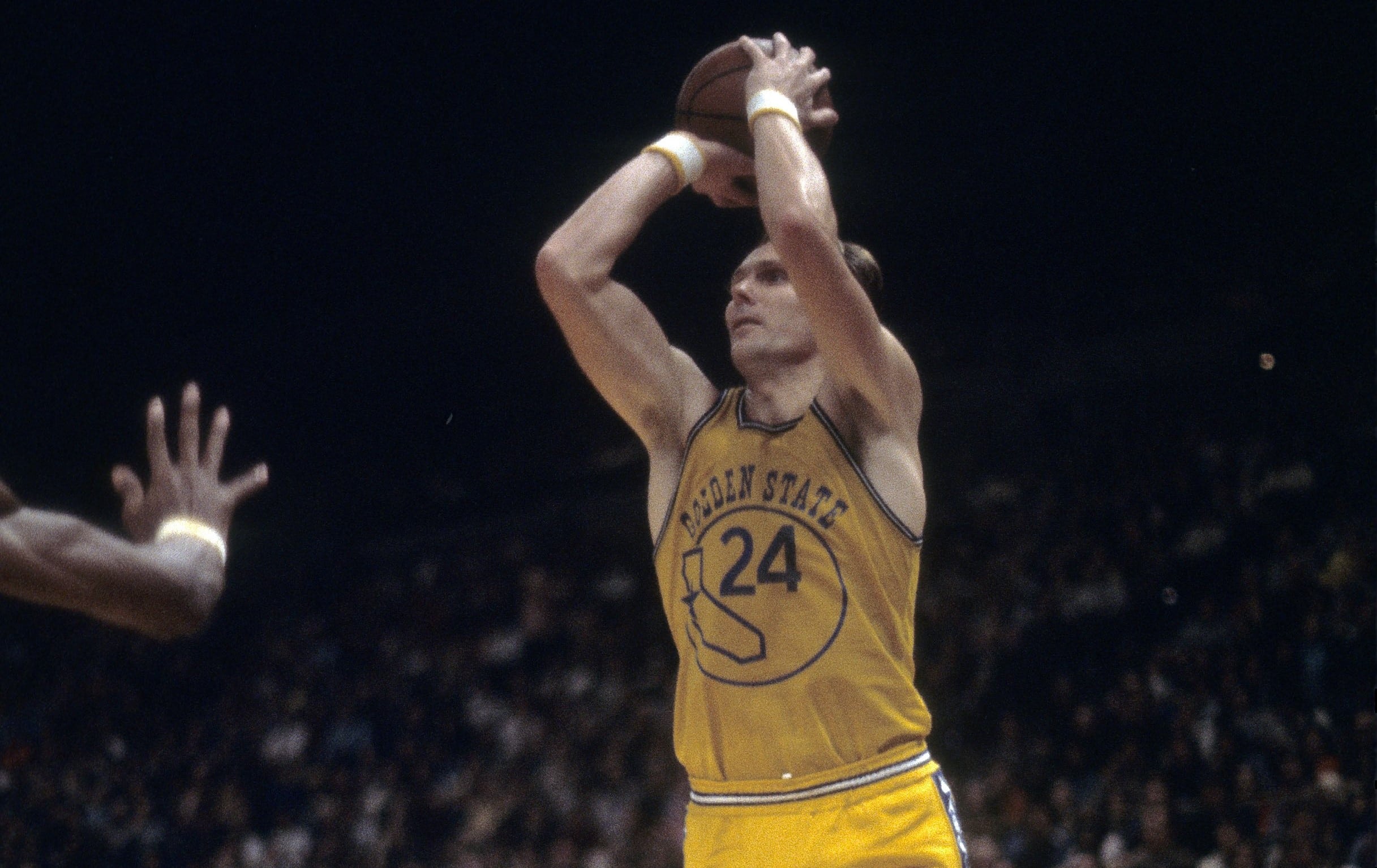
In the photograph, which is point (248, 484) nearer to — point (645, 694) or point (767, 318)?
point (767, 318)

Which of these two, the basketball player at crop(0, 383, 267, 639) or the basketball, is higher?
the basketball

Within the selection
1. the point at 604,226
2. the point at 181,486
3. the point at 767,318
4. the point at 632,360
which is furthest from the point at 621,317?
the point at 181,486

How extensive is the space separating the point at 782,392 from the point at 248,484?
1139 mm

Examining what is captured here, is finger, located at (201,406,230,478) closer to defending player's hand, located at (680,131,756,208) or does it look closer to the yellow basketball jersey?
the yellow basketball jersey

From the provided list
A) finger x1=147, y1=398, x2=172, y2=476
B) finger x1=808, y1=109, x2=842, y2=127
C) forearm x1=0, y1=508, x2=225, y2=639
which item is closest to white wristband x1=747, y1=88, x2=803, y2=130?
Result: finger x1=808, y1=109, x2=842, y2=127

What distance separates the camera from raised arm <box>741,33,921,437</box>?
2701mm

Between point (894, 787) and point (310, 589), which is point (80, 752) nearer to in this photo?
point (310, 589)

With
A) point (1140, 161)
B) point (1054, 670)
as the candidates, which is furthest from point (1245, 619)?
point (1140, 161)

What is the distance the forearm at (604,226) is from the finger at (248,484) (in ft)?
2.38

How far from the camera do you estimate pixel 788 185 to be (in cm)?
276

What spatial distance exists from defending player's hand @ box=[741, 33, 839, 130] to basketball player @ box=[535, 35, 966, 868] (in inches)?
0.9

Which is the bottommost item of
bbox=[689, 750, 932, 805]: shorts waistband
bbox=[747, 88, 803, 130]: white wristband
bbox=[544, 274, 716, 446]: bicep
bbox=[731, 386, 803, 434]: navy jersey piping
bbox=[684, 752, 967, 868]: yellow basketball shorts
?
bbox=[684, 752, 967, 868]: yellow basketball shorts

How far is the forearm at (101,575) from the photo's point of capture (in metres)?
1.97

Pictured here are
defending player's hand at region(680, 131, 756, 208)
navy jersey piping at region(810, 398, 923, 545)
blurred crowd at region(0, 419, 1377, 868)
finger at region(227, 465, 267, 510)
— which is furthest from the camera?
blurred crowd at region(0, 419, 1377, 868)
